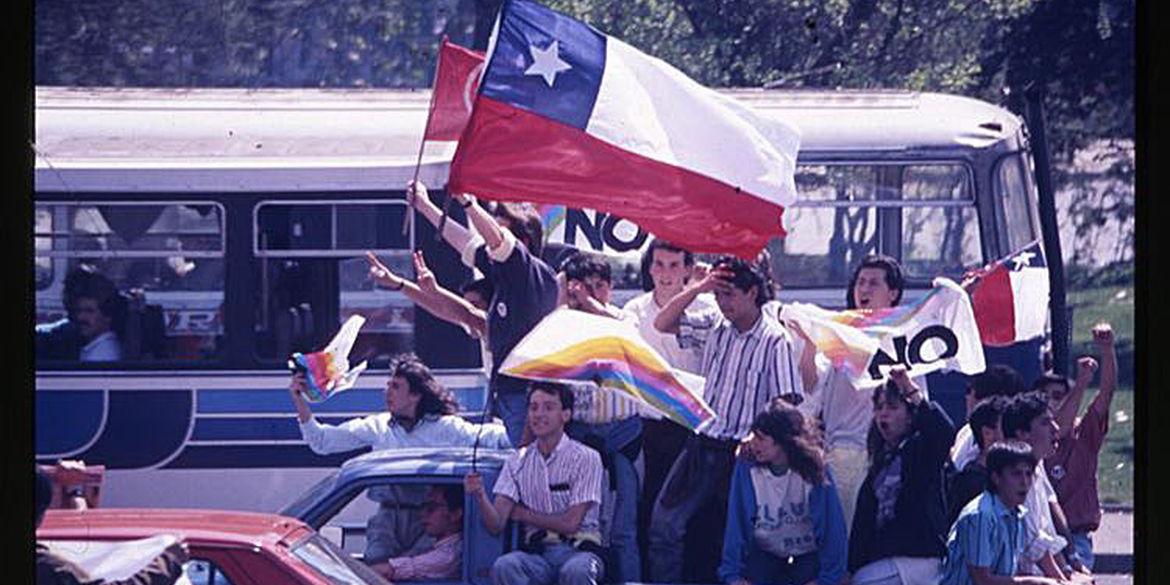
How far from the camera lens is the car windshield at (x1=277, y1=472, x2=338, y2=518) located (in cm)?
578

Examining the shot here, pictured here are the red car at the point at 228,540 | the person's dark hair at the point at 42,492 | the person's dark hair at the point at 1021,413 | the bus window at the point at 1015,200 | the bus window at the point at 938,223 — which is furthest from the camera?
the bus window at the point at 1015,200

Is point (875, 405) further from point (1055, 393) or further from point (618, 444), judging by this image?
point (618, 444)

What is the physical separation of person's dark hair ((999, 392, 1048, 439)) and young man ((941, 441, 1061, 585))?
45mm

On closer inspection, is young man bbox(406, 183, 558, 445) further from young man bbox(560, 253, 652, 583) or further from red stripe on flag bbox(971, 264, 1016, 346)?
red stripe on flag bbox(971, 264, 1016, 346)

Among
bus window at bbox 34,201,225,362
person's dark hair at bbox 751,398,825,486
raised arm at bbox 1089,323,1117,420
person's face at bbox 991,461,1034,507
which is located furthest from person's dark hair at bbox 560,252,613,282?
raised arm at bbox 1089,323,1117,420

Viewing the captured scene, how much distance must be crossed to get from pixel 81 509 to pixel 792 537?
2.19 meters

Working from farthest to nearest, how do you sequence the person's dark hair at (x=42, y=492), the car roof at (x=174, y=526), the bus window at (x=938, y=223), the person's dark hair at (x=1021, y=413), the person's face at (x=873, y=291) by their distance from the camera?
the bus window at (x=938, y=223), the person's face at (x=873, y=291), the person's dark hair at (x=1021, y=413), the person's dark hair at (x=42, y=492), the car roof at (x=174, y=526)

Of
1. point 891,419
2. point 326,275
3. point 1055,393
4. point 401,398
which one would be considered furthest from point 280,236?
point 1055,393

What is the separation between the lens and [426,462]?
18.8 ft

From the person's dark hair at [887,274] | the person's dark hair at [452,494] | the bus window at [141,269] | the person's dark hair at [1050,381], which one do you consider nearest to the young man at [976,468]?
the person's dark hair at [1050,381]

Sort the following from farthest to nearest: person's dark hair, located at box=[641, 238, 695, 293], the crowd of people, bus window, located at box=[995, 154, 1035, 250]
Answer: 1. bus window, located at box=[995, 154, 1035, 250]
2. person's dark hair, located at box=[641, 238, 695, 293]
3. the crowd of people

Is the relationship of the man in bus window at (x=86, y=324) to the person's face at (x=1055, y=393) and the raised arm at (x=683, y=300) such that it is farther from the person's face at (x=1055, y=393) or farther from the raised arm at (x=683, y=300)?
the person's face at (x=1055, y=393)

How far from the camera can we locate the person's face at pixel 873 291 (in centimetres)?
609

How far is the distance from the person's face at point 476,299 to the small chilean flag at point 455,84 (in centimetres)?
50
